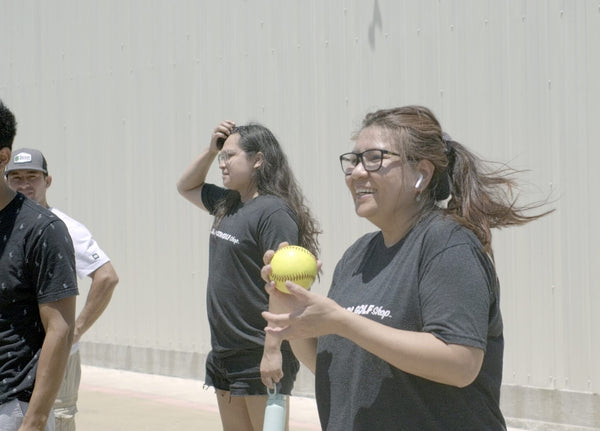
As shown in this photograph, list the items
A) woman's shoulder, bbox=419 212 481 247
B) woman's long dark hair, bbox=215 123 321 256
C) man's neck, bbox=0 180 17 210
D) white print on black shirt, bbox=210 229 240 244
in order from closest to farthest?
woman's shoulder, bbox=419 212 481 247, man's neck, bbox=0 180 17 210, white print on black shirt, bbox=210 229 240 244, woman's long dark hair, bbox=215 123 321 256

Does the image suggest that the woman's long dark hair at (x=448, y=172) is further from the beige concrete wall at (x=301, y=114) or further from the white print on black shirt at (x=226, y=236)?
the beige concrete wall at (x=301, y=114)

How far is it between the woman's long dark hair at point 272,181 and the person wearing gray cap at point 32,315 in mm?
2275

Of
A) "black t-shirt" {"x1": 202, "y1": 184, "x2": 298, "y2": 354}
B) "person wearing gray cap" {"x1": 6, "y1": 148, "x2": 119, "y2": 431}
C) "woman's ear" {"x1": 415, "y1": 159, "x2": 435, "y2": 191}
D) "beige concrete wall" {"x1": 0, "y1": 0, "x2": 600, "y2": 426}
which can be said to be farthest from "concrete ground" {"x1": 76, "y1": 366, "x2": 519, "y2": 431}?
"woman's ear" {"x1": 415, "y1": 159, "x2": 435, "y2": 191}

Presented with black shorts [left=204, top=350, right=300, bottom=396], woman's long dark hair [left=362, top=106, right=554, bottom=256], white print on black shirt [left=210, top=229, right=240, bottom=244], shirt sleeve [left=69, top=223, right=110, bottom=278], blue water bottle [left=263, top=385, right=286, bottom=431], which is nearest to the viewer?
woman's long dark hair [left=362, top=106, right=554, bottom=256]

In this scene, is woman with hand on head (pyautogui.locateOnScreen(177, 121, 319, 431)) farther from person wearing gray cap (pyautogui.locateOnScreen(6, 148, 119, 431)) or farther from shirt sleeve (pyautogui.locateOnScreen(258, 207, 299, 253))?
person wearing gray cap (pyautogui.locateOnScreen(6, 148, 119, 431))

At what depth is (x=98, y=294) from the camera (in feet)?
19.1

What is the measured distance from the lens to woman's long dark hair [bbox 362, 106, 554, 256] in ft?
9.76

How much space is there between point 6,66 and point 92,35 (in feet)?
5.99

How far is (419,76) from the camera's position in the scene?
8359 mm

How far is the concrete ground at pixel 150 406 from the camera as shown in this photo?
332 inches

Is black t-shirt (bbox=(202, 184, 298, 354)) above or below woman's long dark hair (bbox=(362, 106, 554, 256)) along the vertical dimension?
below

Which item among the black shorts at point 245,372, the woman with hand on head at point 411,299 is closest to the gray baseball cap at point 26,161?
the black shorts at point 245,372

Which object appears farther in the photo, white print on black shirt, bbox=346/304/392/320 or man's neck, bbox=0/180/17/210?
man's neck, bbox=0/180/17/210

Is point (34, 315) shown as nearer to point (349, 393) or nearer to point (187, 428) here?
point (349, 393)
